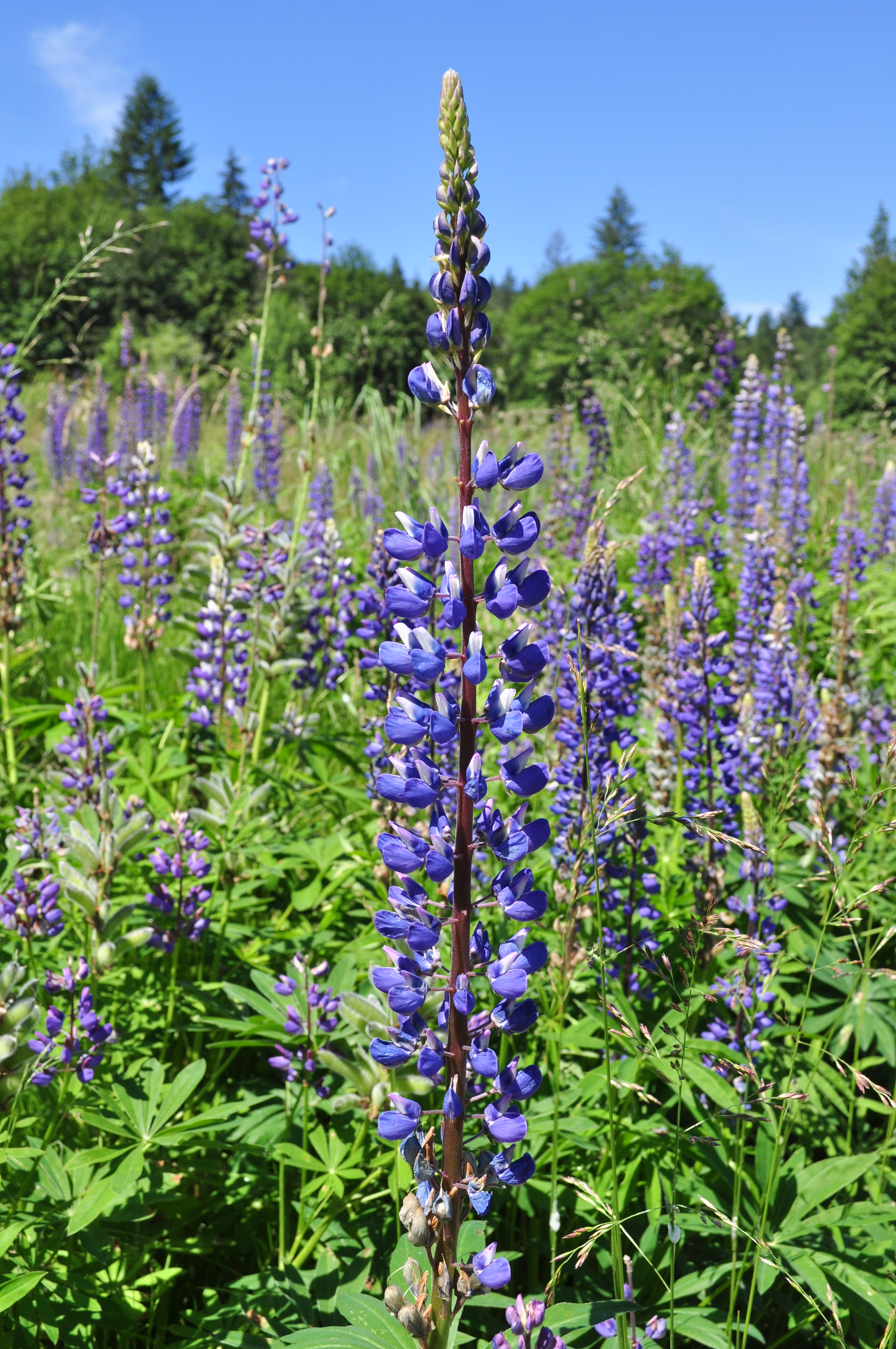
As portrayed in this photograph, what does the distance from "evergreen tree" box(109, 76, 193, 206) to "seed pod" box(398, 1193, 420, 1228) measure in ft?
237

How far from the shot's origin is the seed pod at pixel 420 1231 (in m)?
1.09

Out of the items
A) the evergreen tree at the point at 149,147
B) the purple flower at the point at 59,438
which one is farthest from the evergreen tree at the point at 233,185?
the purple flower at the point at 59,438

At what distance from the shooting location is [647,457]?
324 inches

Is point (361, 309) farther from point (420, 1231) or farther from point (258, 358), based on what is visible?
point (420, 1231)

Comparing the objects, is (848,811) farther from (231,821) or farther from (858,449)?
(858,449)

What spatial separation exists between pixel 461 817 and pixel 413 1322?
58cm

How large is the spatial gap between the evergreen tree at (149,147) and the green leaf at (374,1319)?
237ft

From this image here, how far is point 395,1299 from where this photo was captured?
1106 mm

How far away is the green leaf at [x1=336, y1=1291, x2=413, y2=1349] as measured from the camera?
3.80 feet

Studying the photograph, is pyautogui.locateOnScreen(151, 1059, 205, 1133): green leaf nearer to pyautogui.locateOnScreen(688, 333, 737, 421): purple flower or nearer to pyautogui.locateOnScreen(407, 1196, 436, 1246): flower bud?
pyautogui.locateOnScreen(407, 1196, 436, 1246): flower bud

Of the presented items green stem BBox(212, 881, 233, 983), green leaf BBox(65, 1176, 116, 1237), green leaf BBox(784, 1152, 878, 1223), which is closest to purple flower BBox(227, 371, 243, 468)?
green stem BBox(212, 881, 233, 983)

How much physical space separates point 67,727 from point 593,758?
2.12m

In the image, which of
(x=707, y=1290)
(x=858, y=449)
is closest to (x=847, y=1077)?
(x=707, y=1290)

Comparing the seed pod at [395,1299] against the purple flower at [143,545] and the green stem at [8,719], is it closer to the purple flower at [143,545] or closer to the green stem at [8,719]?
the green stem at [8,719]
